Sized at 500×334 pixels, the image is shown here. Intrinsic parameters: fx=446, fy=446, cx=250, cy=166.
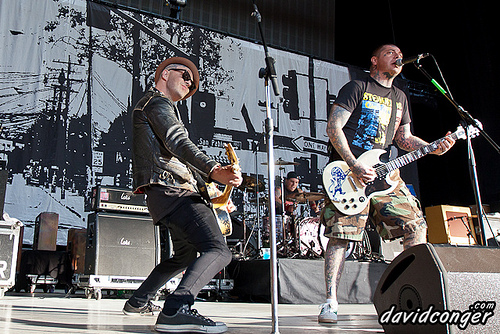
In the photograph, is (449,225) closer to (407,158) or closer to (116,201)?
(407,158)

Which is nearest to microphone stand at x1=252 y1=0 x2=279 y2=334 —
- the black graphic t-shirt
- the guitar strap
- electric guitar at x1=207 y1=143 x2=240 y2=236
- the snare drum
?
electric guitar at x1=207 y1=143 x2=240 y2=236

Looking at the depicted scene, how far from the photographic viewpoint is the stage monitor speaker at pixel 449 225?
7.11 meters

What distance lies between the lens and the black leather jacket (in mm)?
2084

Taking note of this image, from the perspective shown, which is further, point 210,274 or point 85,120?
point 85,120

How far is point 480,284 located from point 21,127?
6618 millimetres

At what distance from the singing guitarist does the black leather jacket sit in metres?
1.06

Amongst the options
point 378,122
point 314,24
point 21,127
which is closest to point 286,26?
point 314,24

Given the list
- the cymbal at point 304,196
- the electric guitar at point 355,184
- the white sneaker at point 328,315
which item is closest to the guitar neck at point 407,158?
the electric guitar at point 355,184

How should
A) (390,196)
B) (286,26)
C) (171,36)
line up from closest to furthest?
(390,196) → (171,36) → (286,26)

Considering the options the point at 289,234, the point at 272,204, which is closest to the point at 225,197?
the point at 272,204

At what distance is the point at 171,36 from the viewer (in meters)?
7.93

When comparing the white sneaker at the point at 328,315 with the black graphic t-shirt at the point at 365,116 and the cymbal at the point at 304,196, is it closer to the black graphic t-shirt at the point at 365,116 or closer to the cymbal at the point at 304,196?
the black graphic t-shirt at the point at 365,116

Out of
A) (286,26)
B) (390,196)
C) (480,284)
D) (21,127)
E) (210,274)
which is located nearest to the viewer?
(480,284)

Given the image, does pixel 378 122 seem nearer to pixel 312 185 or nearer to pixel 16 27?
pixel 312 185
